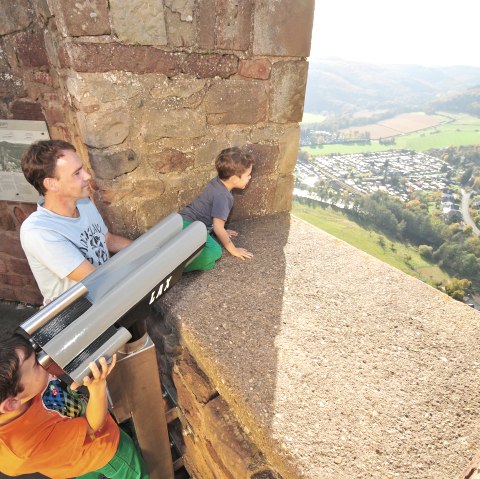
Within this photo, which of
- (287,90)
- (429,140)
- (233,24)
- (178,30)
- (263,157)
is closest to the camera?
(178,30)

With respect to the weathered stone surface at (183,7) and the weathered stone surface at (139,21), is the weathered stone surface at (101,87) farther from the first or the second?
the weathered stone surface at (183,7)

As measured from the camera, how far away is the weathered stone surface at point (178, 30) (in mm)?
1583

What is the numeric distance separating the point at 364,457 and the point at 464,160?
42.9m

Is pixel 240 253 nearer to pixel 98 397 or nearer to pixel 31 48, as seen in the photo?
pixel 98 397

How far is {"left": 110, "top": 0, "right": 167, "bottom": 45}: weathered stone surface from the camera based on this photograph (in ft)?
4.79

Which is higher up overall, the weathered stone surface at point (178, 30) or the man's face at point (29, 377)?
the weathered stone surface at point (178, 30)

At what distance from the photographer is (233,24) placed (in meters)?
1.74

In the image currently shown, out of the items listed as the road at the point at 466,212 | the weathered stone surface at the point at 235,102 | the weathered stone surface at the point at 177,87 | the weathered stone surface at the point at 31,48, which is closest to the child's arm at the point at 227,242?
the weathered stone surface at the point at 235,102

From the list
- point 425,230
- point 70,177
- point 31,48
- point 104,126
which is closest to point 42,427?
point 70,177

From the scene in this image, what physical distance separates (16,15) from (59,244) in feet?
4.99

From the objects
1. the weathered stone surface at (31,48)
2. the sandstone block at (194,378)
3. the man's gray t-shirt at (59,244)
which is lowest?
the sandstone block at (194,378)

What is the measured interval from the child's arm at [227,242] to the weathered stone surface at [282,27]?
3.51 feet

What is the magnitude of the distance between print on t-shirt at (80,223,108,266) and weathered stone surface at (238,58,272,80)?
128 centimetres

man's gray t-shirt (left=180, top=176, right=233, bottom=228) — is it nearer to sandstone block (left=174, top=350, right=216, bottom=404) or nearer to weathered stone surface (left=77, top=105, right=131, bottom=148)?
weathered stone surface (left=77, top=105, right=131, bottom=148)
